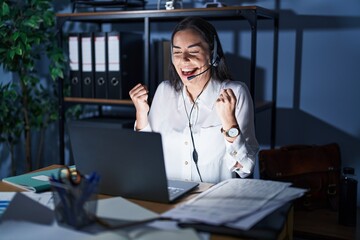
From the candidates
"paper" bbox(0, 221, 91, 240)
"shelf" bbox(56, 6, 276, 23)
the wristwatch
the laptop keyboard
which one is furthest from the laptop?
"shelf" bbox(56, 6, 276, 23)

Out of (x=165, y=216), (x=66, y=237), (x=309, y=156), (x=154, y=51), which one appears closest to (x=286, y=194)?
(x=165, y=216)

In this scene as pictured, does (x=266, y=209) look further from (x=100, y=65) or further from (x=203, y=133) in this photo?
(x=100, y=65)

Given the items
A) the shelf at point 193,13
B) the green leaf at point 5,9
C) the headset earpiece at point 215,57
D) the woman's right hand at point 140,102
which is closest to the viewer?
the woman's right hand at point 140,102

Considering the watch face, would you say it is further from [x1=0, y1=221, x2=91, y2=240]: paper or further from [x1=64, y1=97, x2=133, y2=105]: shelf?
[x1=64, y1=97, x2=133, y2=105]: shelf

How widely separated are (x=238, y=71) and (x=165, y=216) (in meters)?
1.52

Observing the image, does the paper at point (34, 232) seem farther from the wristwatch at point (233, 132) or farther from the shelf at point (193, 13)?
the shelf at point (193, 13)

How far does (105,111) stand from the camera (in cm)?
278

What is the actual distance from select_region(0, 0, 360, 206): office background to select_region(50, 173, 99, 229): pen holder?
1557 mm

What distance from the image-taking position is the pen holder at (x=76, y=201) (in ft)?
3.04

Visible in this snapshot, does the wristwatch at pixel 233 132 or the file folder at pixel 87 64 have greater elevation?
the file folder at pixel 87 64

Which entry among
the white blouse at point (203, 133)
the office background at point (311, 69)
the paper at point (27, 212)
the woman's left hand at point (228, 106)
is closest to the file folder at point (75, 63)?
the office background at point (311, 69)

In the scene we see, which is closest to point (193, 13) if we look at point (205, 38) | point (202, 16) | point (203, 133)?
point (202, 16)

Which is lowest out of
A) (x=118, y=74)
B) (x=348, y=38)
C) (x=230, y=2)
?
(x=118, y=74)

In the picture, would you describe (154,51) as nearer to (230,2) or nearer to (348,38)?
(230,2)
